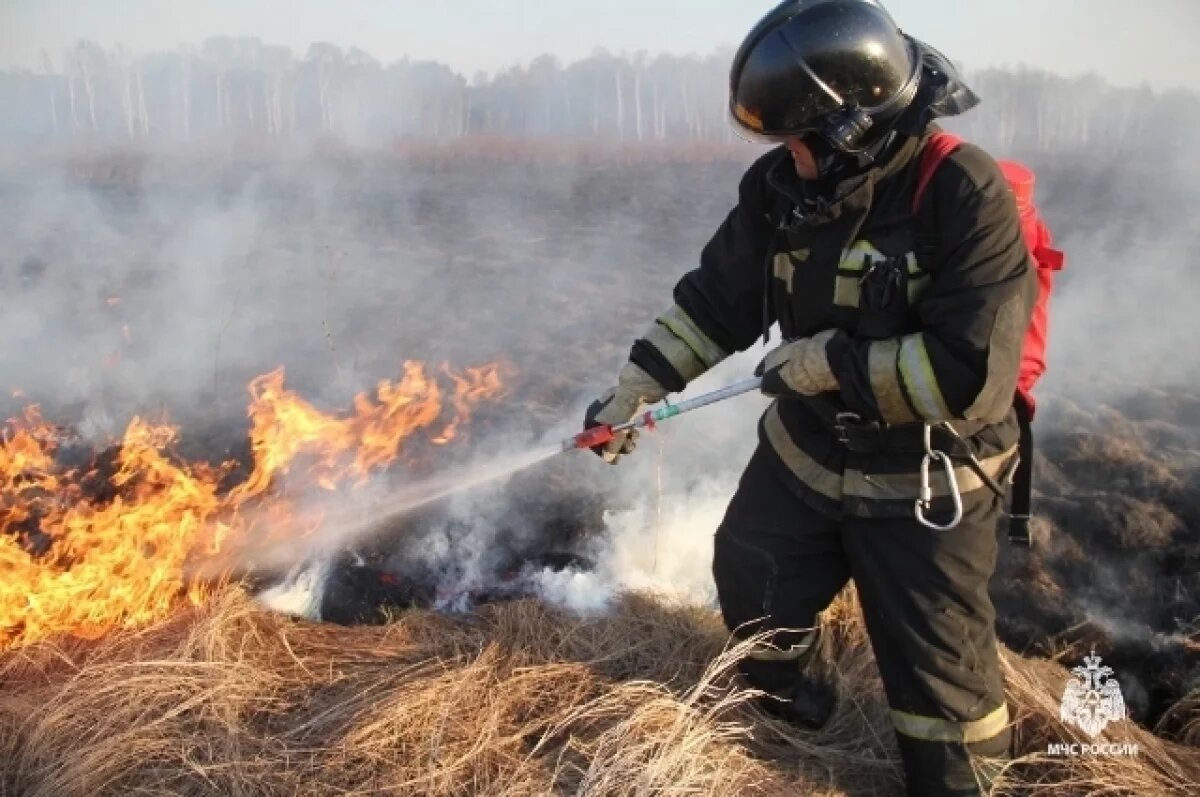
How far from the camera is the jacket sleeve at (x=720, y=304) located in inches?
106

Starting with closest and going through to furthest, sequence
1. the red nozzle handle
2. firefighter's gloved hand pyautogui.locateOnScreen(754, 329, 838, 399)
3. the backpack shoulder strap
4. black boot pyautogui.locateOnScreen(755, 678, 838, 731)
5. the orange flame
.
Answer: the backpack shoulder strap, firefighter's gloved hand pyautogui.locateOnScreen(754, 329, 838, 399), black boot pyautogui.locateOnScreen(755, 678, 838, 731), the red nozzle handle, the orange flame

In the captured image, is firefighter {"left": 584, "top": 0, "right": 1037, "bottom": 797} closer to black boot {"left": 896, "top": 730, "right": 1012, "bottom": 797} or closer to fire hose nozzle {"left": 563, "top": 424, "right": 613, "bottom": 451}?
black boot {"left": 896, "top": 730, "right": 1012, "bottom": 797}

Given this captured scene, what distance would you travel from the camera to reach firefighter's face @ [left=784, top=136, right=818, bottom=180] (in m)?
2.38

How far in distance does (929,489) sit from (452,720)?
5.46ft

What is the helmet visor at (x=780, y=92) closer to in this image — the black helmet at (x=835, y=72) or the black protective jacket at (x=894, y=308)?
the black helmet at (x=835, y=72)

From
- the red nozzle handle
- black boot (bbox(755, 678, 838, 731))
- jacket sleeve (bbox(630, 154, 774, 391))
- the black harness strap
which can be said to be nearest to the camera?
the black harness strap

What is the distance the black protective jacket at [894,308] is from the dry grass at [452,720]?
0.78 metres

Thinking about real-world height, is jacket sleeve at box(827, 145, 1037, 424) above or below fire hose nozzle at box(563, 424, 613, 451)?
above

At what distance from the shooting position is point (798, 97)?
2285mm

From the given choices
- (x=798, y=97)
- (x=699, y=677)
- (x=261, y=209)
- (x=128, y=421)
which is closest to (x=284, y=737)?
(x=699, y=677)

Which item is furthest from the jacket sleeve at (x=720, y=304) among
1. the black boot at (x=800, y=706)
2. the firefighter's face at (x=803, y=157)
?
the black boot at (x=800, y=706)

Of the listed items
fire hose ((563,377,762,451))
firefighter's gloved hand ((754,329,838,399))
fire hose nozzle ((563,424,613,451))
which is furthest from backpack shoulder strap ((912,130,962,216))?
fire hose nozzle ((563,424,613,451))

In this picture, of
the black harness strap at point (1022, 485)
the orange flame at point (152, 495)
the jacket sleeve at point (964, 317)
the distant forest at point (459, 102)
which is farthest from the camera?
the distant forest at point (459, 102)

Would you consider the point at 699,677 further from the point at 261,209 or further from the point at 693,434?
the point at 261,209
